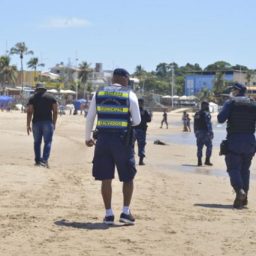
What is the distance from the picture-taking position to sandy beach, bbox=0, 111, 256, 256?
20.7 feet

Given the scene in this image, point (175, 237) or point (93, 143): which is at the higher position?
point (93, 143)

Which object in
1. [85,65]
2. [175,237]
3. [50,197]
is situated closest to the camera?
[175,237]

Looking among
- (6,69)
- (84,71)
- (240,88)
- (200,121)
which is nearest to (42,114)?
(240,88)

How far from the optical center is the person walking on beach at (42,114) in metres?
13.1

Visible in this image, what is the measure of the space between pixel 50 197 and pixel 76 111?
7356cm

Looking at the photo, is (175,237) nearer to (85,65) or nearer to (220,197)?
(220,197)

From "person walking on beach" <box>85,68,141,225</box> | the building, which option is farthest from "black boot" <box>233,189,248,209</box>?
the building

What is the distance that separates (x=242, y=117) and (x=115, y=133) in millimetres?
2478

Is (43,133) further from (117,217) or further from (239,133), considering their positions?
(117,217)

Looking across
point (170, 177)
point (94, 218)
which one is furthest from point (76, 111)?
point (94, 218)

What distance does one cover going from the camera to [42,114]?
1316cm

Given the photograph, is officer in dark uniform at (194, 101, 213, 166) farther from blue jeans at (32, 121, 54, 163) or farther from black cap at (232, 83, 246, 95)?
black cap at (232, 83, 246, 95)

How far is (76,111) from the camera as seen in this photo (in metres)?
82.4

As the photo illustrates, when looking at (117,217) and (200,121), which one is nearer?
(117,217)
